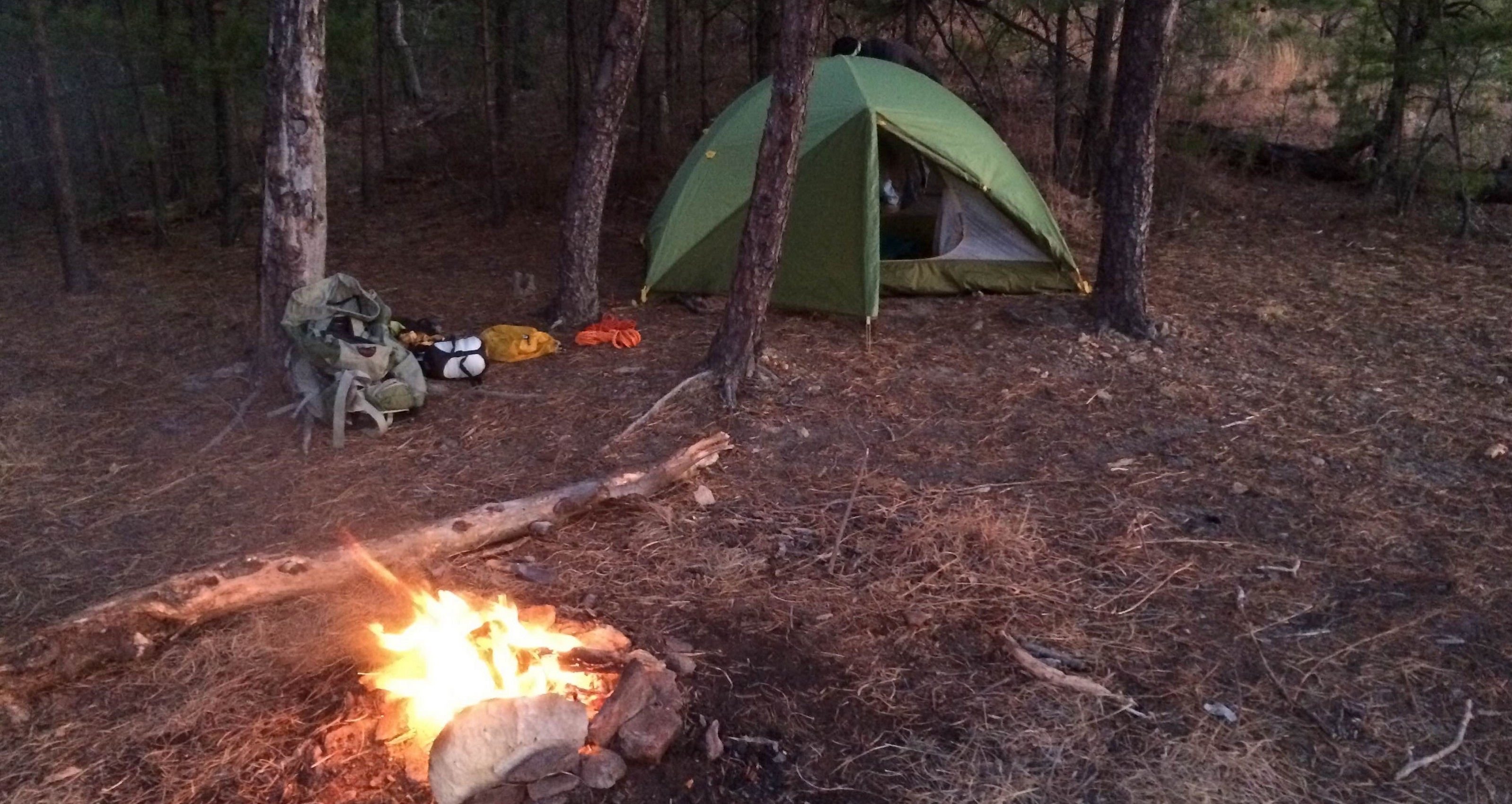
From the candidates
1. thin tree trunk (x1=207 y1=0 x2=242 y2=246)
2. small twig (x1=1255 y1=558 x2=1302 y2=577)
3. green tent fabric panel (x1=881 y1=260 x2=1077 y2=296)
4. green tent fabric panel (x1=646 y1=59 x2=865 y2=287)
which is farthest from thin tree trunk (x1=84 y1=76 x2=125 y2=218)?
small twig (x1=1255 y1=558 x2=1302 y2=577)

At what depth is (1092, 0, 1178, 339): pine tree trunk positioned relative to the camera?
6102mm

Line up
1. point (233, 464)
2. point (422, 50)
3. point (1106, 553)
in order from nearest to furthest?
point (1106, 553) → point (233, 464) → point (422, 50)

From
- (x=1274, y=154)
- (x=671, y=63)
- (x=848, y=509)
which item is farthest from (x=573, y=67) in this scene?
(x=848, y=509)

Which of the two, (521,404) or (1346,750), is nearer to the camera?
(1346,750)

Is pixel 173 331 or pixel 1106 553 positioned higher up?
pixel 173 331

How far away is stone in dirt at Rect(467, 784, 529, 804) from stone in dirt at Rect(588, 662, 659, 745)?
24cm

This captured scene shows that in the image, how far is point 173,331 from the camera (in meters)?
7.08

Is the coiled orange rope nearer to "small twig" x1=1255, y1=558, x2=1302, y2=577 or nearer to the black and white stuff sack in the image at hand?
the black and white stuff sack

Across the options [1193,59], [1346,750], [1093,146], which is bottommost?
[1346,750]

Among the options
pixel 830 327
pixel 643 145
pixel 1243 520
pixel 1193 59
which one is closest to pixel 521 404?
pixel 830 327

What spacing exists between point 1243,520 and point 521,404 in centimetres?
355

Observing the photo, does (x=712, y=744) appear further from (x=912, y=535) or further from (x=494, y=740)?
(x=912, y=535)

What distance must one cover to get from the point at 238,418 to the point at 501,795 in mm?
3430

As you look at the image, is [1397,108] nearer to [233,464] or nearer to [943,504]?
[943,504]
